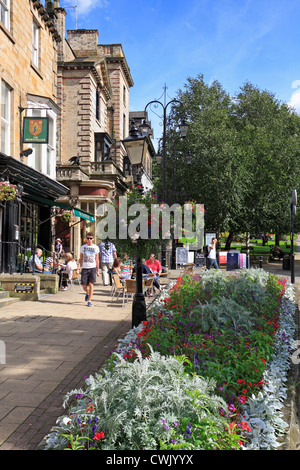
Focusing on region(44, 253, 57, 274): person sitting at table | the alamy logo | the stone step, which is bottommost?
Answer: the stone step

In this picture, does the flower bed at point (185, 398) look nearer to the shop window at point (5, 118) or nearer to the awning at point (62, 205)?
the shop window at point (5, 118)

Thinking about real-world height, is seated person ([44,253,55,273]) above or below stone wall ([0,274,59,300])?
above

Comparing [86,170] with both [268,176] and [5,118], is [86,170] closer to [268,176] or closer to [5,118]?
[5,118]

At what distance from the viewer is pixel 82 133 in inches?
989

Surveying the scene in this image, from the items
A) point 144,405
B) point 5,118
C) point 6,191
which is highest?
point 5,118

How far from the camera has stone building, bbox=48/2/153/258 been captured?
23.5 m

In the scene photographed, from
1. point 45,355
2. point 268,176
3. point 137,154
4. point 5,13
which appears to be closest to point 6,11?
point 5,13

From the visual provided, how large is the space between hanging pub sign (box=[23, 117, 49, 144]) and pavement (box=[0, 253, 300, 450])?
596cm

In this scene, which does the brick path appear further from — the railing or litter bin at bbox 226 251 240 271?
the railing

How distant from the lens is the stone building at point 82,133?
23516 mm

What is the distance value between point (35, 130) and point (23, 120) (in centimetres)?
65

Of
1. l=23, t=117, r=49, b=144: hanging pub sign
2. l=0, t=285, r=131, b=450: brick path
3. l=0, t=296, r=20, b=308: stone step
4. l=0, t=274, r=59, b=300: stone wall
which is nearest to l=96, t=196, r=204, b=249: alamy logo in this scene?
l=0, t=285, r=131, b=450: brick path
